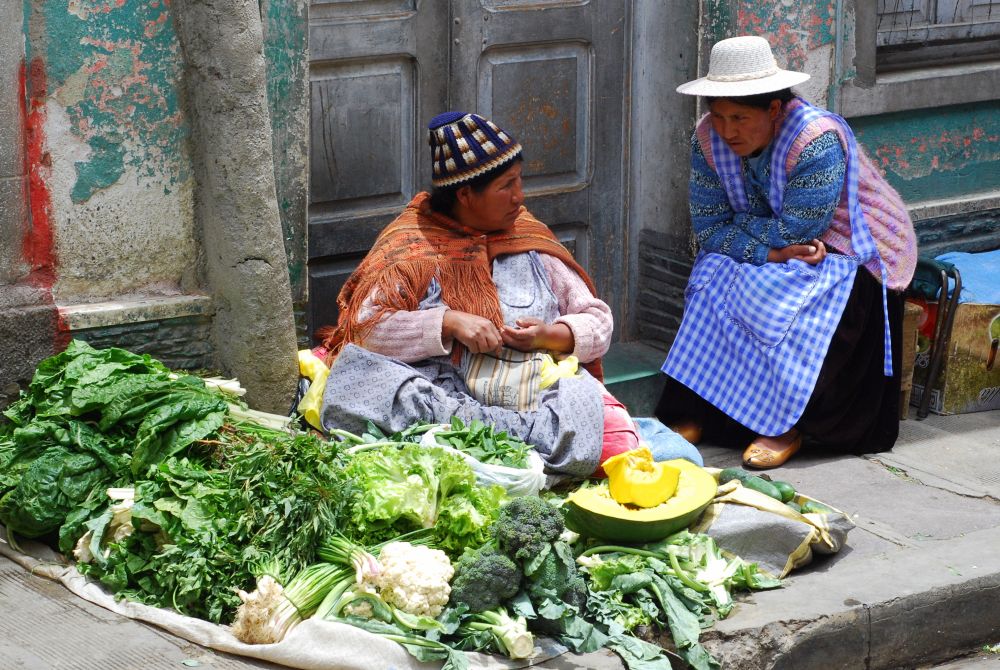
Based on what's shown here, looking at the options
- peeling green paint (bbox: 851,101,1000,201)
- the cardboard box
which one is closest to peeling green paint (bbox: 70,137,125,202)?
peeling green paint (bbox: 851,101,1000,201)

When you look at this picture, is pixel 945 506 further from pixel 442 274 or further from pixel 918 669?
pixel 442 274

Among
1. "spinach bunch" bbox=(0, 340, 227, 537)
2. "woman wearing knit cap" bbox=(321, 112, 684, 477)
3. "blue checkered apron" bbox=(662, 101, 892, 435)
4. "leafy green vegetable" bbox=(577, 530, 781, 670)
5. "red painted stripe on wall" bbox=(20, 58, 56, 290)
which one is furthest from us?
"blue checkered apron" bbox=(662, 101, 892, 435)

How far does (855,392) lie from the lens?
19.0 feet

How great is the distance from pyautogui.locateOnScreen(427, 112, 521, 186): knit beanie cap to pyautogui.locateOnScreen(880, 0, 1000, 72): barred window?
267 centimetres

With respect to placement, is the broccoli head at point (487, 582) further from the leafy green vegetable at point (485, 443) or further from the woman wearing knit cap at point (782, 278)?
the woman wearing knit cap at point (782, 278)

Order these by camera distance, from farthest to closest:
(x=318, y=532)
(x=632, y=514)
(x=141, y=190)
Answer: (x=141, y=190), (x=632, y=514), (x=318, y=532)

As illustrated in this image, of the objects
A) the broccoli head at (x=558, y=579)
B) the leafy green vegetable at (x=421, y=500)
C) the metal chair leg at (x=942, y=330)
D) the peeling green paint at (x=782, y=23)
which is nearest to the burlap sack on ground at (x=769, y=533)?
the broccoli head at (x=558, y=579)

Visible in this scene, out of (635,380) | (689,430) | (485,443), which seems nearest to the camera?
(485,443)

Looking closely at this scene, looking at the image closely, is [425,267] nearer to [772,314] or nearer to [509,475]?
[509,475]

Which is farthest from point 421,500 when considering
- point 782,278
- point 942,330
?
point 942,330

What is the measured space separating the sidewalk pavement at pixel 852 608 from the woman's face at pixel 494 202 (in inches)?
61.2

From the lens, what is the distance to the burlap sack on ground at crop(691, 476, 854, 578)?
4562mm

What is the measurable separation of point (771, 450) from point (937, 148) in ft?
7.08

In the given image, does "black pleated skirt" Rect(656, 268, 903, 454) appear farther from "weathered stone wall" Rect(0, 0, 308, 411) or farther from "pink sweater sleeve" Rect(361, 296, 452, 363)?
"weathered stone wall" Rect(0, 0, 308, 411)
